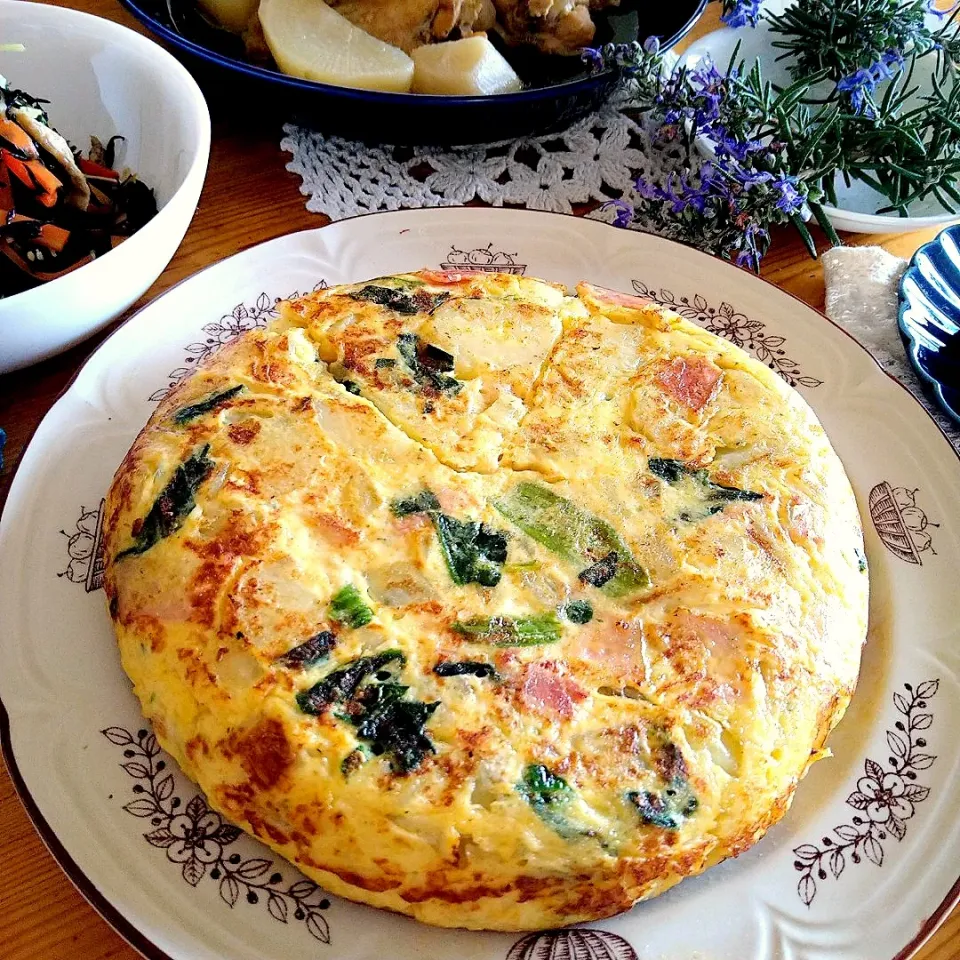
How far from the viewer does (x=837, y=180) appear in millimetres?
3338

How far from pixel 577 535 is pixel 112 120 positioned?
7.08ft

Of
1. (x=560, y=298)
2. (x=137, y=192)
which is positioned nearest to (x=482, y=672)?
(x=560, y=298)

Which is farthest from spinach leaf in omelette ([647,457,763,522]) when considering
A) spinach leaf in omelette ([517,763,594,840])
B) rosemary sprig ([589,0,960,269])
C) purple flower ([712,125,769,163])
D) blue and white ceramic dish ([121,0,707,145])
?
blue and white ceramic dish ([121,0,707,145])

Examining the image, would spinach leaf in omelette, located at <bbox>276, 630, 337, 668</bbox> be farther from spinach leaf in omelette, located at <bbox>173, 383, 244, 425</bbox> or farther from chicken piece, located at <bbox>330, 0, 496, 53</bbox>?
chicken piece, located at <bbox>330, 0, 496, 53</bbox>

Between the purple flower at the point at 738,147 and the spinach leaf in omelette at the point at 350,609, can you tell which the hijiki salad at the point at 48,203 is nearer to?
the spinach leaf in omelette at the point at 350,609

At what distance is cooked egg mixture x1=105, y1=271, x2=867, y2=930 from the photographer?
1543 millimetres

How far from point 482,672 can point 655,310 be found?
1.11 metres

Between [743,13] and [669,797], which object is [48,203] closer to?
[669,797]

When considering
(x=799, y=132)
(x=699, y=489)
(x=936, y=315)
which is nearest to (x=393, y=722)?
(x=699, y=489)

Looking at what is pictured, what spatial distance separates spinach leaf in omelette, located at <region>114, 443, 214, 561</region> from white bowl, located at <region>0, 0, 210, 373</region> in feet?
2.38

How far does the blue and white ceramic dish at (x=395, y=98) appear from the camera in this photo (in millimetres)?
2896

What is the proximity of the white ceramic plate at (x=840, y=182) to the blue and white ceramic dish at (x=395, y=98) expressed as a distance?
211mm

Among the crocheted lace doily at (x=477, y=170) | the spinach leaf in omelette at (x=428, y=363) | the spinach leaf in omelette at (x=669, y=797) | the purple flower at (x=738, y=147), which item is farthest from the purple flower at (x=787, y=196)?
the spinach leaf in omelette at (x=669, y=797)

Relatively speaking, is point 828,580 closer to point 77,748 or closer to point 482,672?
point 482,672
